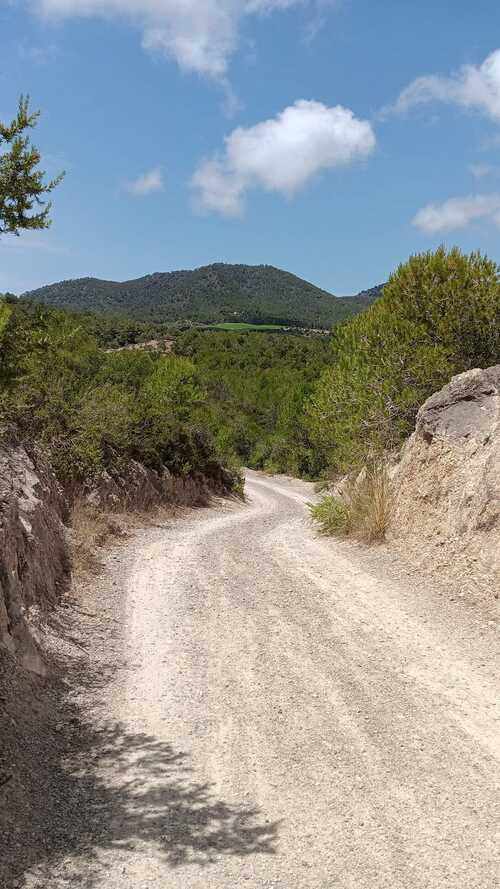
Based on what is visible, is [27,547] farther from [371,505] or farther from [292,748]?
[371,505]

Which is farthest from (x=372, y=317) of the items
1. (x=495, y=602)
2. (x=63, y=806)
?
(x=63, y=806)

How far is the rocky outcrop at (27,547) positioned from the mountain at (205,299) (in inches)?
5226

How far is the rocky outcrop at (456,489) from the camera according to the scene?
27.2 ft

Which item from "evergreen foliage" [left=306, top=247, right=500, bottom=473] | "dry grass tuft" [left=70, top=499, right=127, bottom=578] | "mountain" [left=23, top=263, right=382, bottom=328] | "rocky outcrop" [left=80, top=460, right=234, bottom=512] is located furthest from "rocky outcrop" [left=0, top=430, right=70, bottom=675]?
"mountain" [left=23, top=263, right=382, bottom=328]

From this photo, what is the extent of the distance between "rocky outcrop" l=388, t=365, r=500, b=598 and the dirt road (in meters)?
0.73

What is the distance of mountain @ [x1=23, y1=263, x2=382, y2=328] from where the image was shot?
153m

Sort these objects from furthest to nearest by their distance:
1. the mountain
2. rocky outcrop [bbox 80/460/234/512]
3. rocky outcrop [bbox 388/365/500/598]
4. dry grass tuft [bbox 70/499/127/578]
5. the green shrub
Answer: the mountain, rocky outcrop [bbox 80/460/234/512], the green shrub, dry grass tuft [bbox 70/499/127/578], rocky outcrop [bbox 388/365/500/598]

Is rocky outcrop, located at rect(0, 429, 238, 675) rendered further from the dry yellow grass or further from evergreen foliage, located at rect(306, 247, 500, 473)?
evergreen foliage, located at rect(306, 247, 500, 473)

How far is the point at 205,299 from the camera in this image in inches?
6934

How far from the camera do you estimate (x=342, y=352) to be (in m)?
16.1

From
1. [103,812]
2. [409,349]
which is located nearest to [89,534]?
[409,349]

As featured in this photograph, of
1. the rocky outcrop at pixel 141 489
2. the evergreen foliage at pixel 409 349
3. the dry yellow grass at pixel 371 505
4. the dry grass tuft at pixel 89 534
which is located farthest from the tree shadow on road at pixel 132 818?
the rocky outcrop at pixel 141 489

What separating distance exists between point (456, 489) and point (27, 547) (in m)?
6.20

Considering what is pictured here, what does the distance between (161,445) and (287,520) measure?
7157mm
